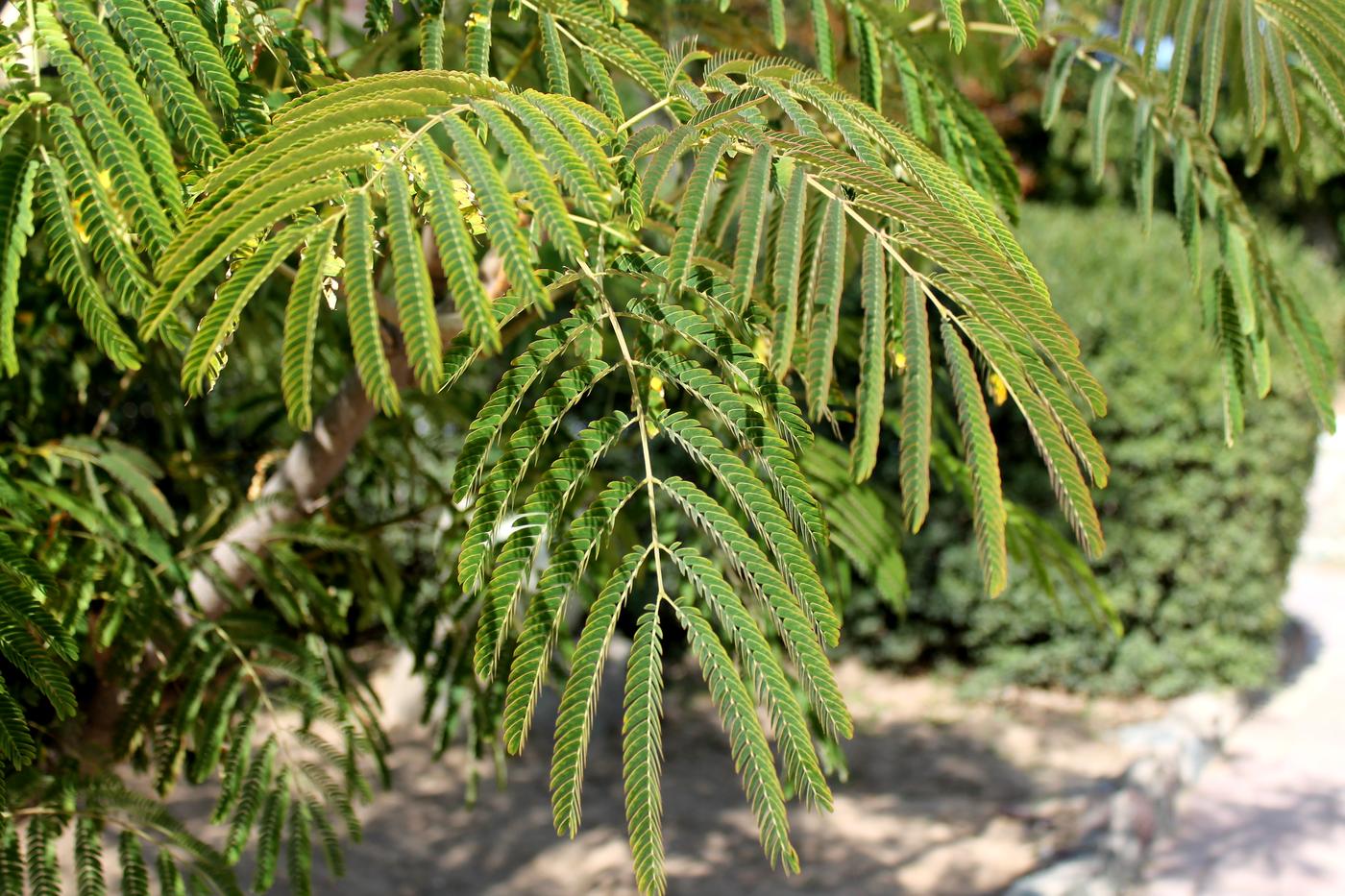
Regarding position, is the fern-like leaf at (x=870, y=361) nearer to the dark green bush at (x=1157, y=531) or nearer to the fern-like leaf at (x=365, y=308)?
the fern-like leaf at (x=365, y=308)

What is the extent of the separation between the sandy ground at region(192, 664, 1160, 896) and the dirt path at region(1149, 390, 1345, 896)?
15.9 inches

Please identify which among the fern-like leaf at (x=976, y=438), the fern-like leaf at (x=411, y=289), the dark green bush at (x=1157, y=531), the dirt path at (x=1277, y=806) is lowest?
the dirt path at (x=1277, y=806)

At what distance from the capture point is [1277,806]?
4641 mm

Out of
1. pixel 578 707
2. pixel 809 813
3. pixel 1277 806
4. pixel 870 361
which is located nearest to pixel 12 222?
pixel 578 707

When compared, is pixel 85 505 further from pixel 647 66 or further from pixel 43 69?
pixel 647 66

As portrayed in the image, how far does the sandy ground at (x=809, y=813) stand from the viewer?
4109 mm

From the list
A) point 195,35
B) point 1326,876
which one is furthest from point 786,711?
point 1326,876

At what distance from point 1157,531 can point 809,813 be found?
217cm

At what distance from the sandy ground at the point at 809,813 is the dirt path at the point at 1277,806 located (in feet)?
1.32

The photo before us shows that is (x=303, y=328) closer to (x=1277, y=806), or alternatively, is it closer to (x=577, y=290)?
(x=577, y=290)

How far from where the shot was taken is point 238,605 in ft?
6.84

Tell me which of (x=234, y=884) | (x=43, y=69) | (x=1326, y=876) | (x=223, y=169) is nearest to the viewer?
(x=223, y=169)

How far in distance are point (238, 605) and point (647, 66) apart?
3.99 feet

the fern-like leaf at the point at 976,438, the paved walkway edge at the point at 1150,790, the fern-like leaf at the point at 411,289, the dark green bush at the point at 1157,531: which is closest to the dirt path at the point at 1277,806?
the paved walkway edge at the point at 1150,790
